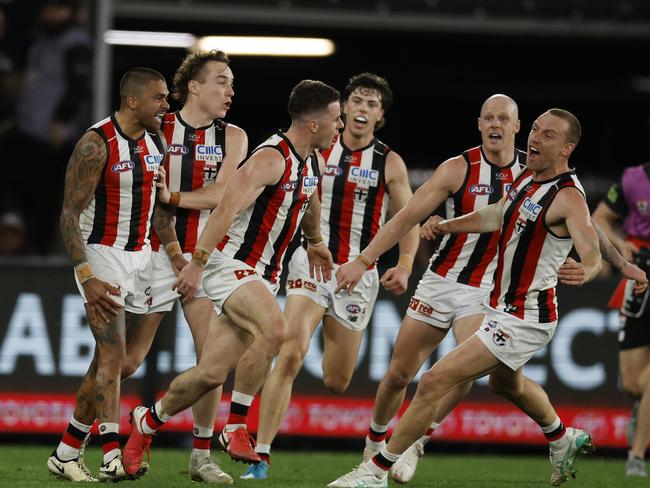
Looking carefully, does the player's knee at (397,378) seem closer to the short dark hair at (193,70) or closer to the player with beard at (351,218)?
the player with beard at (351,218)

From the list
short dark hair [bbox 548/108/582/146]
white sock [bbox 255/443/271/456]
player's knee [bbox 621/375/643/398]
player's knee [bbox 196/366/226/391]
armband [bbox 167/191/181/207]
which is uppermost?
short dark hair [bbox 548/108/582/146]

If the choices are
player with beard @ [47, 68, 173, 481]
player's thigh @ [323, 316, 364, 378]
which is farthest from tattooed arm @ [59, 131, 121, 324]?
player's thigh @ [323, 316, 364, 378]

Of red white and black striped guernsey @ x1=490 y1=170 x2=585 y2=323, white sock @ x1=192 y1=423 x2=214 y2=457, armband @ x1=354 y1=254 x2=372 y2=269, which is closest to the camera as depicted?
red white and black striped guernsey @ x1=490 y1=170 x2=585 y2=323

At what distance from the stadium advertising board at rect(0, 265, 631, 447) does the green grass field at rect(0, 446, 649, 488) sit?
274mm

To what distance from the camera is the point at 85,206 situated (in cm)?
775

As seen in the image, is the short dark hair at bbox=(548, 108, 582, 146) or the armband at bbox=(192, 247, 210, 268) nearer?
the armband at bbox=(192, 247, 210, 268)

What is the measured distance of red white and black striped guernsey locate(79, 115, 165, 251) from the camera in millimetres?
7836

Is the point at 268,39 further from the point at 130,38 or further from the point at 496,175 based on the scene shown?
the point at 496,175

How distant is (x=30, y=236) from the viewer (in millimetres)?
15383

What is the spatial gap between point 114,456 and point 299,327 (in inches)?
73.0

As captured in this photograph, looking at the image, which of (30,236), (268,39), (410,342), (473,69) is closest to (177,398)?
(410,342)

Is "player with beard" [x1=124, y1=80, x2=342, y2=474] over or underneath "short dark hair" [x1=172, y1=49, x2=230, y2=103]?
underneath

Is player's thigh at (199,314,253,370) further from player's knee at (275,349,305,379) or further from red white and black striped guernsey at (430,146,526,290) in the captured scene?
red white and black striped guernsey at (430,146,526,290)

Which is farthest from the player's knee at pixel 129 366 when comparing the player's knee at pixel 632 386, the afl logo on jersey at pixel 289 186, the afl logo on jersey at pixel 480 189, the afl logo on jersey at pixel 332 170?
the player's knee at pixel 632 386
